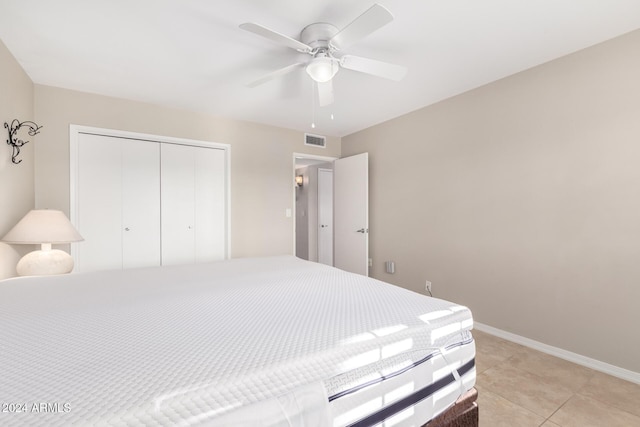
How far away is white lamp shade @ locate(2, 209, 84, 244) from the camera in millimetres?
2020

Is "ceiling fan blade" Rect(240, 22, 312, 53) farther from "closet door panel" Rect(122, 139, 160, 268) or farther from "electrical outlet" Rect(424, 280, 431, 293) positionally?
"electrical outlet" Rect(424, 280, 431, 293)

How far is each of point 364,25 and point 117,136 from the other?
281 cm

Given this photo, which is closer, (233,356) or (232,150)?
(233,356)

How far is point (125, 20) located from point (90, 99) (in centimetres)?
148

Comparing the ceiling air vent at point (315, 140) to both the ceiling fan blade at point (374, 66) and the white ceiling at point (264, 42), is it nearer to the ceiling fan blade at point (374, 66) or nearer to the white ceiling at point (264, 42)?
the white ceiling at point (264, 42)

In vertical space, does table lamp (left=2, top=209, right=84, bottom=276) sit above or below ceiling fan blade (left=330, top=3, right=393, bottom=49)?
below

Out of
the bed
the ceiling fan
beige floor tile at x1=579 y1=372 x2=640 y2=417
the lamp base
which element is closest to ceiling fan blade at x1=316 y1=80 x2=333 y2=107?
the ceiling fan

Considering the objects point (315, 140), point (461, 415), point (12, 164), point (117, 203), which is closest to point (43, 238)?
point (12, 164)

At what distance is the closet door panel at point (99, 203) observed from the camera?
2.81m

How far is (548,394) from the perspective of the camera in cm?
174

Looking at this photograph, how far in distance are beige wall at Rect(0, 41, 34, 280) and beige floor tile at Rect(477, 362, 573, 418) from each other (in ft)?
11.7

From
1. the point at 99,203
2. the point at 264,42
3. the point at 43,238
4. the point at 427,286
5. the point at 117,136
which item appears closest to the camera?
the point at 264,42

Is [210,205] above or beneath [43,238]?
above

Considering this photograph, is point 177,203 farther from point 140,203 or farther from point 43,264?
point 43,264
